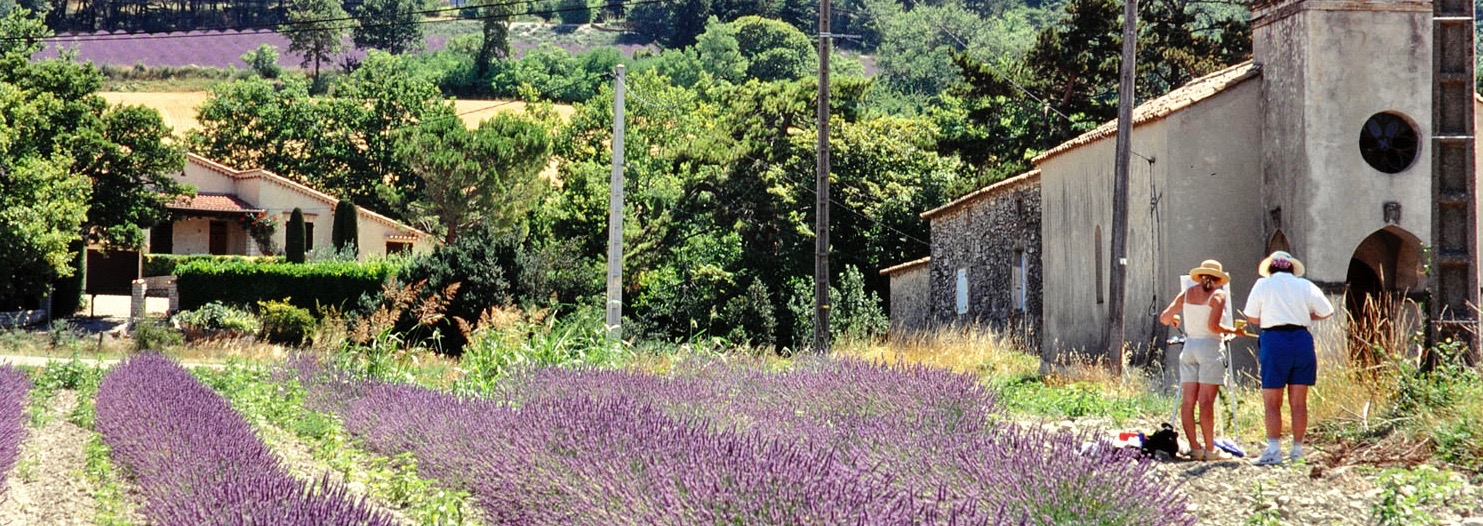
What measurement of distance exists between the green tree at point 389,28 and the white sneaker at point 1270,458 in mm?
124161

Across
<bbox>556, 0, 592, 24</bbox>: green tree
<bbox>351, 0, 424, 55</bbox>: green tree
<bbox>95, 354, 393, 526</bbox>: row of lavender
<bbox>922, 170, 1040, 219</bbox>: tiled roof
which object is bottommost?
<bbox>95, 354, 393, 526</bbox>: row of lavender

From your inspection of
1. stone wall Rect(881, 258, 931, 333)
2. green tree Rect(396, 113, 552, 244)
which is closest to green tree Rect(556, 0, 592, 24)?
green tree Rect(396, 113, 552, 244)

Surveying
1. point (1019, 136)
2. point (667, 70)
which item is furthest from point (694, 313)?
point (667, 70)

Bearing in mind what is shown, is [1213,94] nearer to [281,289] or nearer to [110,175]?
[281,289]

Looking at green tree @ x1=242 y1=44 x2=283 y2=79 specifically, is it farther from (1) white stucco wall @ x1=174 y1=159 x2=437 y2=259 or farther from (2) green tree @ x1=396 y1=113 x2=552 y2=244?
(2) green tree @ x1=396 y1=113 x2=552 y2=244

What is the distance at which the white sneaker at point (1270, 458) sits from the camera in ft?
35.6

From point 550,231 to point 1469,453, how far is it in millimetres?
46793

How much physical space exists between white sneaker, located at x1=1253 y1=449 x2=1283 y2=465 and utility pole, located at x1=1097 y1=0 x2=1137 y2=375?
1135cm

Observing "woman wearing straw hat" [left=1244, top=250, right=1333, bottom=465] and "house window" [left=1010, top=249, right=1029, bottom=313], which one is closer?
"woman wearing straw hat" [left=1244, top=250, right=1333, bottom=465]

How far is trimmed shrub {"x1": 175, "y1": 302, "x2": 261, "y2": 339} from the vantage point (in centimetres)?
4406

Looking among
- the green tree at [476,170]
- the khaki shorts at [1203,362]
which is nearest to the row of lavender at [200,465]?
the khaki shorts at [1203,362]

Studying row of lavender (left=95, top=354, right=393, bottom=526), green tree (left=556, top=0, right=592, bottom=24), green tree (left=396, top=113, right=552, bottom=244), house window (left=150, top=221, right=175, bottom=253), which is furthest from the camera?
green tree (left=556, top=0, right=592, bottom=24)

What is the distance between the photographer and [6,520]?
9406 millimetres

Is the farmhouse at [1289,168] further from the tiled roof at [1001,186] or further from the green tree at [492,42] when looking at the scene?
the green tree at [492,42]
